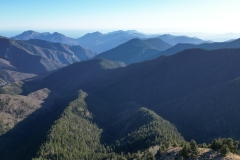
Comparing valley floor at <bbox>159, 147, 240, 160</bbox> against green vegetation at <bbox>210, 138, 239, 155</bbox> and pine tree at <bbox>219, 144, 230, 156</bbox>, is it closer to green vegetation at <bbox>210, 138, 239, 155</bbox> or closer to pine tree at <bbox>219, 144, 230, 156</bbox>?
pine tree at <bbox>219, 144, 230, 156</bbox>

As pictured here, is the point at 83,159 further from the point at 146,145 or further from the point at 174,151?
the point at 174,151

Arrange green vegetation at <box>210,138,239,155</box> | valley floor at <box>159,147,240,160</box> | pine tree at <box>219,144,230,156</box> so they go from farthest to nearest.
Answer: green vegetation at <box>210,138,239,155</box> → pine tree at <box>219,144,230,156</box> → valley floor at <box>159,147,240,160</box>

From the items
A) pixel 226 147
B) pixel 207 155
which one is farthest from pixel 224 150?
pixel 207 155

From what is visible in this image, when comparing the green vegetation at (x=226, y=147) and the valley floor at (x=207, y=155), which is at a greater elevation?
the green vegetation at (x=226, y=147)

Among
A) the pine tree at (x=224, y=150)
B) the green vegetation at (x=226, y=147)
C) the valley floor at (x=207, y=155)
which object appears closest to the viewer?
the valley floor at (x=207, y=155)

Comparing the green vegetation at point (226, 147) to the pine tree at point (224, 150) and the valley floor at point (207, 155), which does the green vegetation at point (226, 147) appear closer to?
the pine tree at point (224, 150)

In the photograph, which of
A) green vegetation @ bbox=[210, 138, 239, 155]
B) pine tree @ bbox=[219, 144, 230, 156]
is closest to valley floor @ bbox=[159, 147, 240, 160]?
pine tree @ bbox=[219, 144, 230, 156]

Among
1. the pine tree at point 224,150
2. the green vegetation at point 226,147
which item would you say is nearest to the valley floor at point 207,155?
the pine tree at point 224,150

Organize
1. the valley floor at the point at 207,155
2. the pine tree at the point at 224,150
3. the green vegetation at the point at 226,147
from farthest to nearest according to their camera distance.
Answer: the green vegetation at the point at 226,147 < the pine tree at the point at 224,150 < the valley floor at the point at 207,155

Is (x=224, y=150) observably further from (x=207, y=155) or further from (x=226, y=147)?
(x=207, y=155)

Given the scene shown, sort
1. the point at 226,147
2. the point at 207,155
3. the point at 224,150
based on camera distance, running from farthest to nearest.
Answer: the point at 207,155 → the point at 226,147 → the point at 224,150

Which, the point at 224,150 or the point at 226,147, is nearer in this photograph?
the point at 224,150
